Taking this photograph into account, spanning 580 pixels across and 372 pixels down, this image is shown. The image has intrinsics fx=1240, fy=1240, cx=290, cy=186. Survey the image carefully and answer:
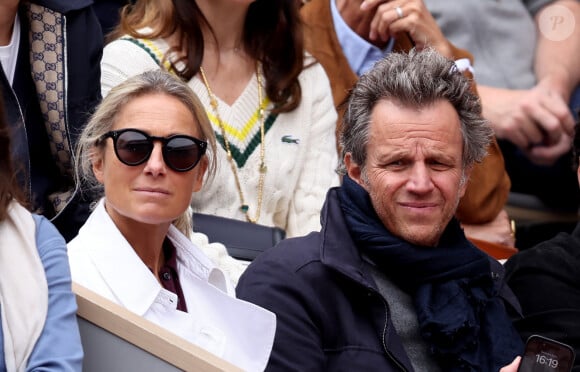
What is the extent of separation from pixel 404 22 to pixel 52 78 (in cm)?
129

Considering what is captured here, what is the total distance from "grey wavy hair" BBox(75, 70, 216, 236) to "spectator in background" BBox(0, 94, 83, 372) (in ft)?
2.06

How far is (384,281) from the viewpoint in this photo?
2895 mm

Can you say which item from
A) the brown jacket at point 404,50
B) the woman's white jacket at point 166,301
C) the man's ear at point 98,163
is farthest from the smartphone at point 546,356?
the brown jacket at point 404,50

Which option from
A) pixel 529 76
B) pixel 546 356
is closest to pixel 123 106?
pixel 546 356

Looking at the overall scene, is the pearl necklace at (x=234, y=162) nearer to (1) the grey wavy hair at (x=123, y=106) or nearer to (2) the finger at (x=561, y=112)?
(1) the grey wavy hair at (x=123, y=106)

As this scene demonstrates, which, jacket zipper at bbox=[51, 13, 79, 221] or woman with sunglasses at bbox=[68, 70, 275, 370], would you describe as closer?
woman with sunglasses at bbox=[68, 70, 275, 370]

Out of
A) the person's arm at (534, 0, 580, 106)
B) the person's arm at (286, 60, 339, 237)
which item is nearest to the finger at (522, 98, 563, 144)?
the person's arm at (534, 0, 580, 106)

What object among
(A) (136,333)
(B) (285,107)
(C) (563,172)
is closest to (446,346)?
(A) (136,333)

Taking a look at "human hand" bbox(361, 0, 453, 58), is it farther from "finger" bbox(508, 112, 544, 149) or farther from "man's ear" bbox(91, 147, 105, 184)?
"man's ear" bbox(91, 147, 105, 184)

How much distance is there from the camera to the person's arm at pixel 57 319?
2.18 meters

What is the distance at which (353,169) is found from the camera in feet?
10.0

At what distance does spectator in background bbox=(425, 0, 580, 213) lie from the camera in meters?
4.46

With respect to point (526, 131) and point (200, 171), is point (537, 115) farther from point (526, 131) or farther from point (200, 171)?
point (200, 171)

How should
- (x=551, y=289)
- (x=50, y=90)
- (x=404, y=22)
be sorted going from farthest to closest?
(x=404, y=22) → (x=50, y=90) → (x=551, y=289)
